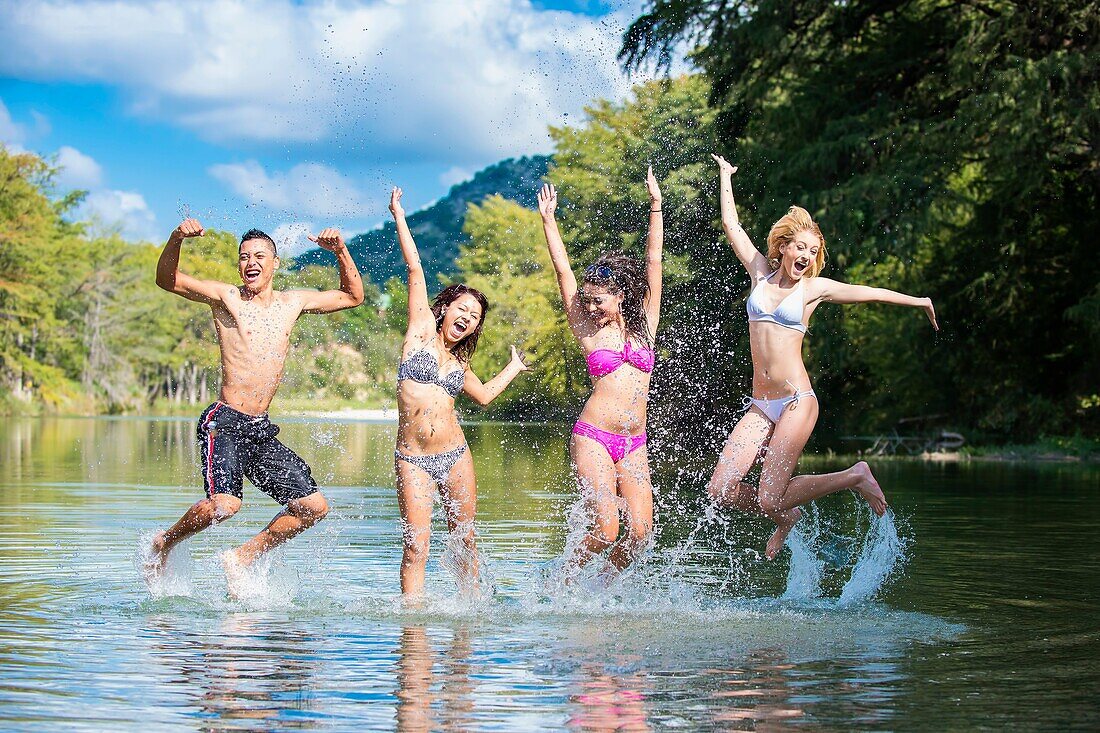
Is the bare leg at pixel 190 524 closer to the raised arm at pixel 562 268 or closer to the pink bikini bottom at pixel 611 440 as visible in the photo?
the pink bikini bottom at pixel 611 440

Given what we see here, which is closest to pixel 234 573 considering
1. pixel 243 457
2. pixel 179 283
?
pixel 243 457

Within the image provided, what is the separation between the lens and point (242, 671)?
6.84 metres

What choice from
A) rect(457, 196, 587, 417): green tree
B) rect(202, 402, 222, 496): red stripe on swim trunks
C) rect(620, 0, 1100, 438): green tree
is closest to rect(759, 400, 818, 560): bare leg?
rect(202, 402, 222, 496): red stripe on swim trunks

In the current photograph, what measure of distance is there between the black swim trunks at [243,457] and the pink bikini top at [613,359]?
1.78 m

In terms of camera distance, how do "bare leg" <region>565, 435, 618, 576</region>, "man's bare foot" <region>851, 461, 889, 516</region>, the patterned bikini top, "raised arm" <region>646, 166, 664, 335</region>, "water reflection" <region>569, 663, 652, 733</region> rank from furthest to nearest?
1. "man's bare foot" <region>851, 461, 889, 516</region>
2. "raised arm" <region>646, 166, 664, 335</region>
3. "bare leg" <region>565, 435, 618, 576</region>
4. the patterned bikini top
5. "water reflection" <region>569, 663, 652, 733</region>

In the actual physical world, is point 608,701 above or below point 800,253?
below

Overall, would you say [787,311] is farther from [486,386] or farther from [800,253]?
[486,386]

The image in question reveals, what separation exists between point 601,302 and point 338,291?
168cm

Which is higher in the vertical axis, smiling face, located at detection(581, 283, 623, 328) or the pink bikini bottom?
smiling face, located at detection(581, 283, 623, 328)

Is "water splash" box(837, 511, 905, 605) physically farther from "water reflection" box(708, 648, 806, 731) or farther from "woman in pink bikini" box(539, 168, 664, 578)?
"water reflection" box(708, 648, 806, 731)

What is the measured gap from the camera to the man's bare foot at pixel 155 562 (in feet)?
31.0

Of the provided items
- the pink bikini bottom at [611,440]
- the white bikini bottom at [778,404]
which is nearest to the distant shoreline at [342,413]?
the white bikini bottom at [778,404]

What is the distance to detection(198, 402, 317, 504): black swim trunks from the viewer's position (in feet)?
30.3

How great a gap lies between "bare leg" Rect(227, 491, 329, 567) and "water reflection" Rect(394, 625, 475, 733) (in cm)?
144
